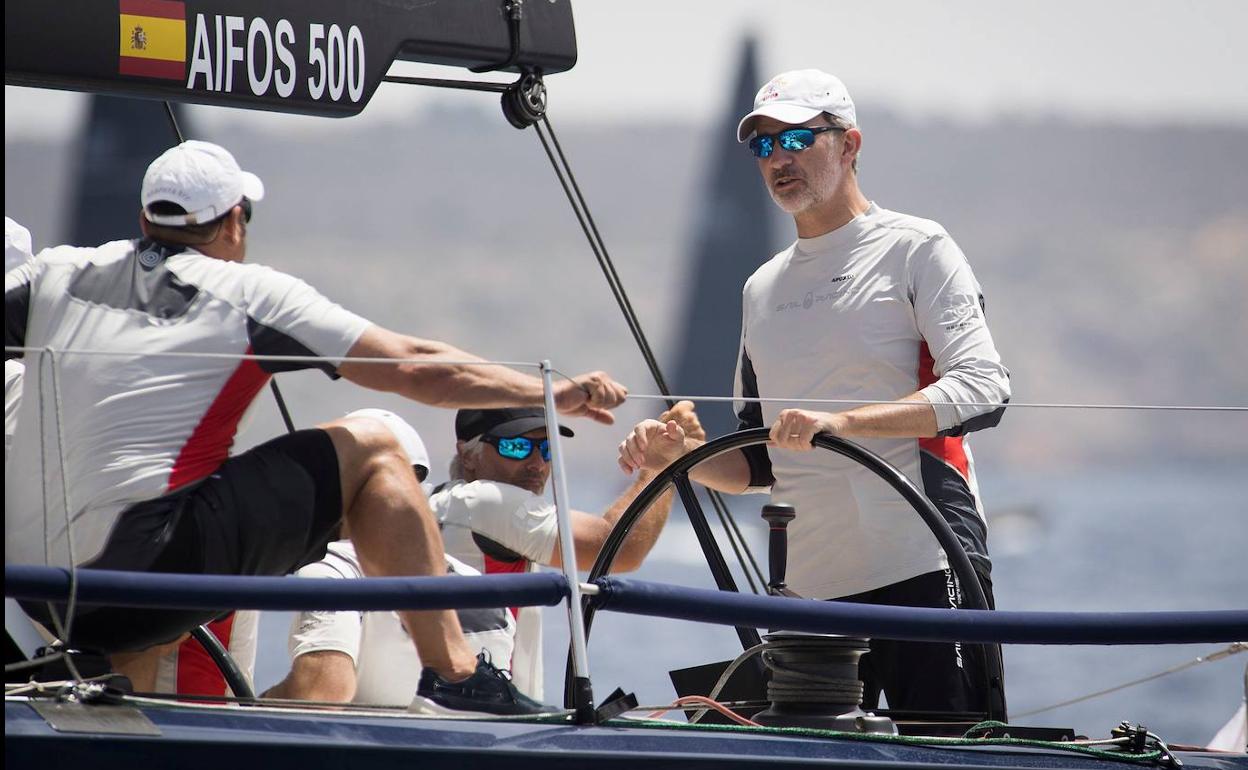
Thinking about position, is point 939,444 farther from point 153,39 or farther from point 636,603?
point 153,39

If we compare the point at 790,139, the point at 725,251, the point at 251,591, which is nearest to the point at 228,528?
the point at 251,591

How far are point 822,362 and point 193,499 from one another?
4.26 ft

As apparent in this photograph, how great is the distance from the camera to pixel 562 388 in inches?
113

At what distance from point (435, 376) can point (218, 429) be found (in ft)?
1.11

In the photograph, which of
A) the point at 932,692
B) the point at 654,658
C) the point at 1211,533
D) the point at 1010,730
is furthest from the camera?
the point at 1211,533

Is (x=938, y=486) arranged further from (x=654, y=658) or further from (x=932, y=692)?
(x=654, y=658)

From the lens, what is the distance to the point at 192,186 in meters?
2.91

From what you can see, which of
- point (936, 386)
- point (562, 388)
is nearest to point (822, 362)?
point (936, 386)

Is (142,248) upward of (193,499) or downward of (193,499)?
upward

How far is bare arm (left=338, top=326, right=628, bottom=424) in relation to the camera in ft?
9.18

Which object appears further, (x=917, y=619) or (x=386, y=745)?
(x=917, y=619)

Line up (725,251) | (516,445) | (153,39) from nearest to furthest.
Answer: (153,39) → (516,445) → (725,251)

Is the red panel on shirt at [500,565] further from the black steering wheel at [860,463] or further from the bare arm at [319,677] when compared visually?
the bare arm at [319,677]

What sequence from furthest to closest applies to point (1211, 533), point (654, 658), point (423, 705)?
point (1211, 533)
point (654, 658)
point (423, 705)
